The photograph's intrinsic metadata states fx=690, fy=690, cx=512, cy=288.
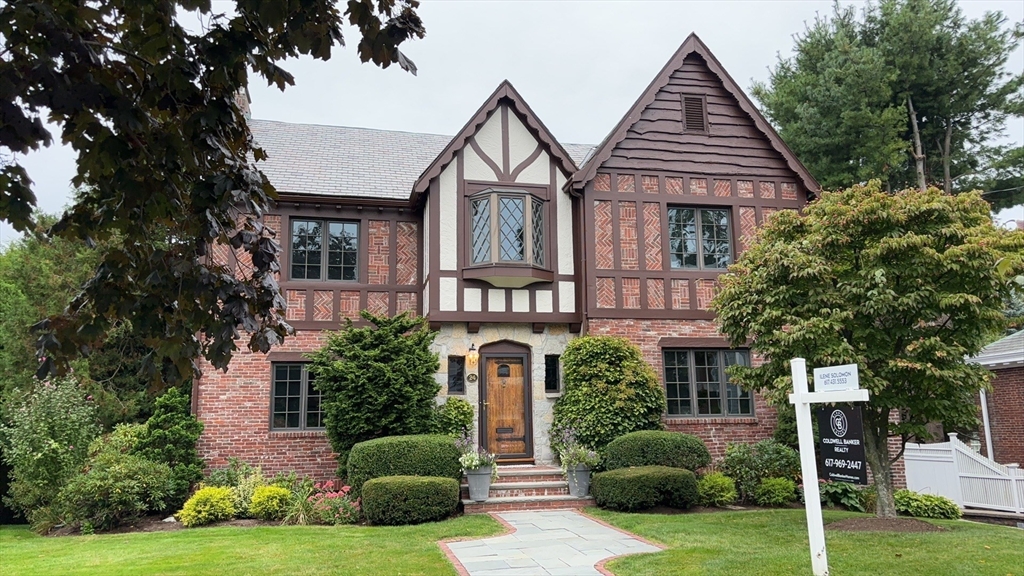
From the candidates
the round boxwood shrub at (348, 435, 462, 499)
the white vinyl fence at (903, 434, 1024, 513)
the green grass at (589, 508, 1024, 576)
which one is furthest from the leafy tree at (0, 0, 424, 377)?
the white vinyl fence at (903, 434, 1024, 513)

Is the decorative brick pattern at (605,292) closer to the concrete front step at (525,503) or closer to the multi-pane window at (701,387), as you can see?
the multi-pane window at (701,387)

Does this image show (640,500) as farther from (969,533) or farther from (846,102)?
(846,102)

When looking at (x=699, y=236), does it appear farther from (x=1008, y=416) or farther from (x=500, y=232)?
(x=1008, y=416)

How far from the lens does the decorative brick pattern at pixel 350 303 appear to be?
14570 millimetres

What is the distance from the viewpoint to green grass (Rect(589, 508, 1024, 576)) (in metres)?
6.95

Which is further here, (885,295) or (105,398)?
(105,398)

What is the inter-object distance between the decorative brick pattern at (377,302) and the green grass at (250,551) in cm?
519

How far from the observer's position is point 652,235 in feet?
47.8

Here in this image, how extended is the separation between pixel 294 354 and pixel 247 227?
33.1ft

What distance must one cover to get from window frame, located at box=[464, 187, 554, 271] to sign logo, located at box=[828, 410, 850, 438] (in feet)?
23.6

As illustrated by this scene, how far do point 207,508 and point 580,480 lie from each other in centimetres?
627

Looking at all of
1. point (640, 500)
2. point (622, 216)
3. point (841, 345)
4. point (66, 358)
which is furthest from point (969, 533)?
point (66, 358)

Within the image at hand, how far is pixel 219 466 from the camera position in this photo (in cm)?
1350

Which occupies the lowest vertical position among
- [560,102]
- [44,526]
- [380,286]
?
[44,526]
